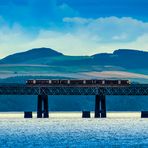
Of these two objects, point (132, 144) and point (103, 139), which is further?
point (103, 139)

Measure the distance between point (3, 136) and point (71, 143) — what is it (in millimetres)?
26828

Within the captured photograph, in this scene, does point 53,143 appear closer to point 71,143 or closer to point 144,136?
point 71,143

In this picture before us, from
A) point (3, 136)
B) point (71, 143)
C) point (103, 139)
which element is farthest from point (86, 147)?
point (3, 136)

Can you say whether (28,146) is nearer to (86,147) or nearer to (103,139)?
(86,147)

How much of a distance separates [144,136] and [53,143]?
89.8 ft

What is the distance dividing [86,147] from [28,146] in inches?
447

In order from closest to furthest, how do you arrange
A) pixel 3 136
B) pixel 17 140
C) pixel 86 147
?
1. pixel 86 147
2. pixel 17 140
3. pixel 3 136

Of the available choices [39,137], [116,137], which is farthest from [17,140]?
[116,137]

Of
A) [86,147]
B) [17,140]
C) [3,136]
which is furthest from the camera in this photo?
[3,136]

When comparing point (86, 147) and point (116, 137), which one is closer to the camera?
point (86, 147)

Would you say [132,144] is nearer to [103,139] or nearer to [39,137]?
[103,139]

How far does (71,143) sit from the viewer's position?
17500cm

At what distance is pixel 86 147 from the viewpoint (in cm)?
16562

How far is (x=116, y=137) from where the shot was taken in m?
192
